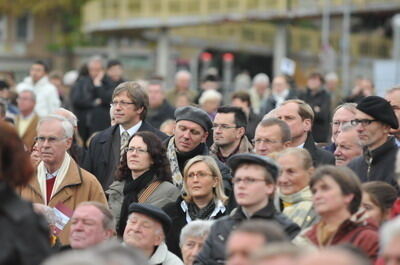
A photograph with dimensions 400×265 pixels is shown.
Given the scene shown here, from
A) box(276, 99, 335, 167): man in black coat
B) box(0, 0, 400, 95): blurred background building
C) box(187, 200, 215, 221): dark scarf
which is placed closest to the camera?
box(187, 200, 215, 221): dark scarf

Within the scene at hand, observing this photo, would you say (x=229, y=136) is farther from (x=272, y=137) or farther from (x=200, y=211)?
(x=272, y=137)

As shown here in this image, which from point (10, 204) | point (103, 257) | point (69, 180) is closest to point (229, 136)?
point (69, 180)

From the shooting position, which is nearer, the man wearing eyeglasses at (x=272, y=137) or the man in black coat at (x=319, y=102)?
the man wearing eyeglasses at (x=272, y=137)

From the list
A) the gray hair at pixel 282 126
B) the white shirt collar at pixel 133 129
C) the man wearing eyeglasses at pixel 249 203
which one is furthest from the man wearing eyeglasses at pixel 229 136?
the man wearing eyeglasses at pixel 249 203

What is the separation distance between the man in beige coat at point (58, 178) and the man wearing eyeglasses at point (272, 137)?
4.76ft

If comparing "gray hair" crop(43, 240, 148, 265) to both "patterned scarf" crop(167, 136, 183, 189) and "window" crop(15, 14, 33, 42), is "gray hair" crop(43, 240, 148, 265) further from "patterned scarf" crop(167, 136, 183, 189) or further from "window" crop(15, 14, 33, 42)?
"window" crop(15, 14, 33, 42)

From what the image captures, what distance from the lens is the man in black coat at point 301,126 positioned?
11.2m

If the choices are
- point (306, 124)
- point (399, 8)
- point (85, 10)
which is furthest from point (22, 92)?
point (85, 10)

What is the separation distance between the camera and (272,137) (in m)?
10.3

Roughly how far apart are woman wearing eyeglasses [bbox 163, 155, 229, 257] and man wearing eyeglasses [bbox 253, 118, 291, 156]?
21.9 inches

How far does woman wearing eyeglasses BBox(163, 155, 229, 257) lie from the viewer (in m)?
10.6

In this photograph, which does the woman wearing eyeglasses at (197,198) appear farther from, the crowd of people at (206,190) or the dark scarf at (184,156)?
the dark scarf at (184,156)

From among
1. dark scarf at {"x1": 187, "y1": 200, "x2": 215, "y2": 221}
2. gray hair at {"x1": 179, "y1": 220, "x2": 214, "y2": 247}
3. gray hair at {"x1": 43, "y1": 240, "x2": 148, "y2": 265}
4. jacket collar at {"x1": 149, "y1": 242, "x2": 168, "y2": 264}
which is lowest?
jacket collar at {"x1": 149, "y1": 242, "x2": 168, "y2": 264}

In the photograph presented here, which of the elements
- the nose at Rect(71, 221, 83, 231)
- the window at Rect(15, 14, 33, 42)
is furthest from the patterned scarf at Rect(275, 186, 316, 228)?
the window at Rect(15, 14, 33, 42)
